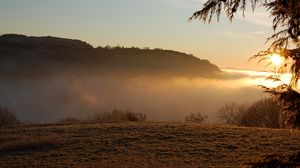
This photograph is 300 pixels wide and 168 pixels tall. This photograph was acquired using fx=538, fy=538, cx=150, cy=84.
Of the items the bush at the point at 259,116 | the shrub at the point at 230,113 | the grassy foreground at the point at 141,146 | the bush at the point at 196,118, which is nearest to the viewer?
the grassy foreground at the point at 141,146

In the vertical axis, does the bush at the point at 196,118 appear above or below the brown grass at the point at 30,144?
below

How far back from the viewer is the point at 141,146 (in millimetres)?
31766

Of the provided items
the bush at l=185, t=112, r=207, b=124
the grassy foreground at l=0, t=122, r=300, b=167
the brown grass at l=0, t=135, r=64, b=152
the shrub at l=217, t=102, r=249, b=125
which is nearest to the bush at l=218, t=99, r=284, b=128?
the shrub at l=217, t=102, r=249, b=125

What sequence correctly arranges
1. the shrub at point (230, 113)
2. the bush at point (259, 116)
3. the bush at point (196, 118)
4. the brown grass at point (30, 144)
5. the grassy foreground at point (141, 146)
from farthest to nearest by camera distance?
the shrub at point (230, 113), the bush at point (259, 116), the bush at point (196, 118), the brown grass at point (30, 144), the grassy foreground at point (141, 146)

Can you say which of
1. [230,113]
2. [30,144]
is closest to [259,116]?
[230,113]

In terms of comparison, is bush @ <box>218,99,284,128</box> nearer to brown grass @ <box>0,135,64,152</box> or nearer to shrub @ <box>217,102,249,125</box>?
shrub @ <box>217,102,249,125</box>

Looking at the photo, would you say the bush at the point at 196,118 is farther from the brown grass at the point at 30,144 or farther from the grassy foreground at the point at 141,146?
the brown grass at the point at 30,144

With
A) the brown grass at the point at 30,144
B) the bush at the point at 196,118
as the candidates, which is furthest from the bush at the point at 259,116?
the brown grass at the point at 30,144

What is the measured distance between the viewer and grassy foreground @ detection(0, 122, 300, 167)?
91.0 ft

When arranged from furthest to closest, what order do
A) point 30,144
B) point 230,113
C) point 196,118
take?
point 230,113 < point 196,118 < point 30,144

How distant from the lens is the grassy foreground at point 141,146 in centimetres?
2773

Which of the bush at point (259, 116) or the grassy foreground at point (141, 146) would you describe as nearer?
the grassy foreground at point (141, 146)

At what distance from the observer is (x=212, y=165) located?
2630 centimetres

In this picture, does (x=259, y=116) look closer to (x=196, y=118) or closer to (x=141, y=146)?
(x=196, y=118)
